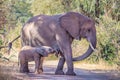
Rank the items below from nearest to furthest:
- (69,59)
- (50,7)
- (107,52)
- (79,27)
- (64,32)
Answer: (69,59) < (64,32) < (79,27) < (107,52) < (50,7)

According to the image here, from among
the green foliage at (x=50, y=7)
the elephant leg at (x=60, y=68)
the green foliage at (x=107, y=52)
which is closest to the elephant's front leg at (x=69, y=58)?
the elephant leg at (x=60, y=68)

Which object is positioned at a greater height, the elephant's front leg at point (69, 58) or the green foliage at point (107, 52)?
the elephant's front leg at point (69, 58)

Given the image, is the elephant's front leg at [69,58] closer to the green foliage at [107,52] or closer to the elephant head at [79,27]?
the elephant head at [79,27]

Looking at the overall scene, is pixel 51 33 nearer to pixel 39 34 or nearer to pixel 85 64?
pixel 39 34

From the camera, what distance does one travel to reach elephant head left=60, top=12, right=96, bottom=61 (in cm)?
1443

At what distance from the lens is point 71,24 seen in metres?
14.5

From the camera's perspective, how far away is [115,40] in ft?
49.1

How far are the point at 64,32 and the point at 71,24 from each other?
40cm

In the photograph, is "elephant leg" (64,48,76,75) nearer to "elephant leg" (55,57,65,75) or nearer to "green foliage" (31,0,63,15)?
"elephant leg" (55,57,65,75)

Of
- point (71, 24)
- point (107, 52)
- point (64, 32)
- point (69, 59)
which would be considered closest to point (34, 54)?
point (69, 59)

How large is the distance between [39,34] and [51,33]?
543 mm

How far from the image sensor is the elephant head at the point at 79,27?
14430 mm

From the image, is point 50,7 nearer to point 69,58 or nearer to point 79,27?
point 79,27

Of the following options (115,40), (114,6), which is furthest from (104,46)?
(115,40)
